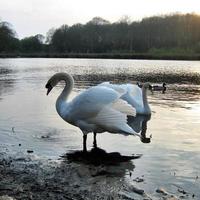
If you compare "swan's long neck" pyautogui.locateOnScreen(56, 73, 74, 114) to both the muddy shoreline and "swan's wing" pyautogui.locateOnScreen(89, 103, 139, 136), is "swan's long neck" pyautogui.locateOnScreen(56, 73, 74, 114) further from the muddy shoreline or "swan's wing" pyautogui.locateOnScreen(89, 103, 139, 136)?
the muddy shoreline

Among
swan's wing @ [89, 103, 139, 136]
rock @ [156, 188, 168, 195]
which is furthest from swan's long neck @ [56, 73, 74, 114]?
rock @ [156, 188, 168, 195]

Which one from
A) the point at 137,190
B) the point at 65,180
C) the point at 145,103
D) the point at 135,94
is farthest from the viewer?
the point at 135,94

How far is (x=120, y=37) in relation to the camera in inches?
5733

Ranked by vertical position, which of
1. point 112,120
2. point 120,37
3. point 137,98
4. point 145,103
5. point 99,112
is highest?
point 120,37

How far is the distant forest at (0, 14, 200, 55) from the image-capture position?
443 ft

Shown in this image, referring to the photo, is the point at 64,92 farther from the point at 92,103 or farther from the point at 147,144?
the point at 147,144

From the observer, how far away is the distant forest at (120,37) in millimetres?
135125

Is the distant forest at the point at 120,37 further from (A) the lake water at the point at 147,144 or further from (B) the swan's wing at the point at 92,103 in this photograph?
(B) the swan's wing at the point at 92,103

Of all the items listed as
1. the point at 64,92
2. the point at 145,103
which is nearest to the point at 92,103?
the point at 64,92

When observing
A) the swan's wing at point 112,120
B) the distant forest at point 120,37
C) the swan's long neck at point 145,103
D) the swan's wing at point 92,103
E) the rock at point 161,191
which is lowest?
the rock at point 161,191

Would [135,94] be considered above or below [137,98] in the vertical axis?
above

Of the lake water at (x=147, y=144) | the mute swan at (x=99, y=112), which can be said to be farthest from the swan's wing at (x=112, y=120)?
the lake water at (x=147, y=144)

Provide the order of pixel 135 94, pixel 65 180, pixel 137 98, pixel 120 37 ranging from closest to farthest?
pixel 65 180 < pixel 137 98 < pixel 135 94 < pixel 120 37

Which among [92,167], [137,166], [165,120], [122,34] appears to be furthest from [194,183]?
[122,34]
